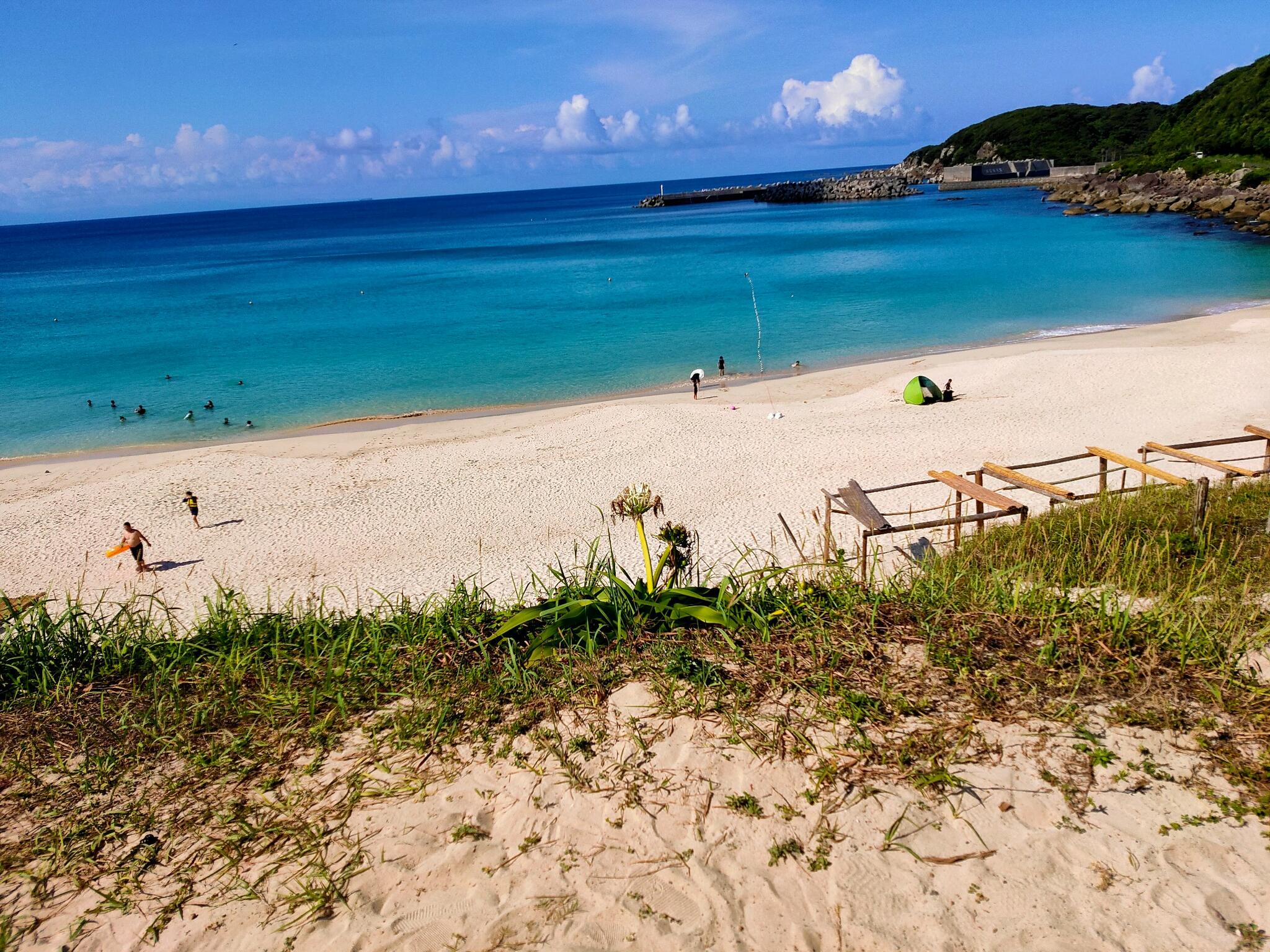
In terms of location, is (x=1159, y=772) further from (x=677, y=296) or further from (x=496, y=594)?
(x=677, y=296)

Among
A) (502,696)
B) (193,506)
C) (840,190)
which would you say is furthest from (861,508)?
(840,190)

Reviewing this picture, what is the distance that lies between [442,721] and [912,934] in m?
2.60

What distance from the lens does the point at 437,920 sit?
10.9 feet

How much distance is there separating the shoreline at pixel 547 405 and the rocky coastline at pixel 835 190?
101038mm

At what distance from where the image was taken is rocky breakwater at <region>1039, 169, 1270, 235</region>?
5756cm

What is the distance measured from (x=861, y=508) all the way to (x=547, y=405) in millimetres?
18294

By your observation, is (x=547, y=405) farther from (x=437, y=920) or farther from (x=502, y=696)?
(x=437, y=920)

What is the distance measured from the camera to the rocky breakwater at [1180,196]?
57562 mm

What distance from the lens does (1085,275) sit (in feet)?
145

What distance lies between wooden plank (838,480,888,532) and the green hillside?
80459mm

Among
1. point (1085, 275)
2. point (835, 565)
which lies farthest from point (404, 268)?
point (835, 565)

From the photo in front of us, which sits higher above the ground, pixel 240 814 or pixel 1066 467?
pixel 240 814

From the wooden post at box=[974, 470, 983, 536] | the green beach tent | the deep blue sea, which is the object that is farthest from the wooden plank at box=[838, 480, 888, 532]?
the deep blue sea

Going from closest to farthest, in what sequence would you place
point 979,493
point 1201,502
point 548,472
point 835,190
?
point 1201,502 → point 979,493 → point 548,472 → point 835,190
